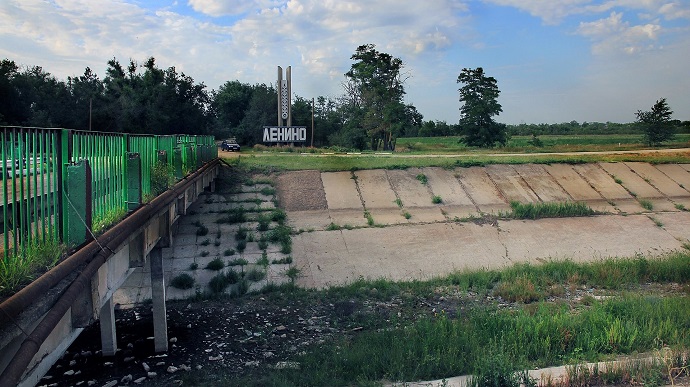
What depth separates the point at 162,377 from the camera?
10.5m

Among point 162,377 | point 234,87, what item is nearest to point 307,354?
point 162,377

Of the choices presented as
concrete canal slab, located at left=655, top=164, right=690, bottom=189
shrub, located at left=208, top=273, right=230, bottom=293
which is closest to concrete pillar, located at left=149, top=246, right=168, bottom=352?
shrub, located at left=208, top=273, right=230, bottom=293

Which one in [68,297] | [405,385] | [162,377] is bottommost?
[162,377]

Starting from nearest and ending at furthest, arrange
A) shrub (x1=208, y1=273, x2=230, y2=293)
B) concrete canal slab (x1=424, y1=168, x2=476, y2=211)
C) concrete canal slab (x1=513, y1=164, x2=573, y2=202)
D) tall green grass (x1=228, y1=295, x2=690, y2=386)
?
tall green grass (x1=228, y1=295, x2=690, y2=386) → shrub (x1=208, y1=273, x2=230, y2=293) → concrete canal slab (x1=424, y1=168, x2=476, y2=211) → concrete canal slab (x1=513, y1=164, x2=573, y2=202)

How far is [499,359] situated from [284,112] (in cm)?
3679

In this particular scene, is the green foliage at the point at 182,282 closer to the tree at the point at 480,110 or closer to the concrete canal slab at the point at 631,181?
the concrete canal slab at the point at 631,181

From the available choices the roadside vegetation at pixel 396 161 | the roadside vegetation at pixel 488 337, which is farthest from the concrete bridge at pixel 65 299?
the roadside vegetation at pixel 396 161

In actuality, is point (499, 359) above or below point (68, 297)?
A: below

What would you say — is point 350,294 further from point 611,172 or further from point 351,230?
point 611,172

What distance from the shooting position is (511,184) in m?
27.5

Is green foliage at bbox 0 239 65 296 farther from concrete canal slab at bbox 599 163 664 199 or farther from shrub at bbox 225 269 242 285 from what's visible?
concrete canal slab at bbox 599 163 664 199

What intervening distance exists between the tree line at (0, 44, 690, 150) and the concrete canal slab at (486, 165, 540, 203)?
25.2m

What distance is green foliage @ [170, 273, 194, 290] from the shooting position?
1744 cm

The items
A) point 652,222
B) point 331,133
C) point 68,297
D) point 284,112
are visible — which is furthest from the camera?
point 331,133
